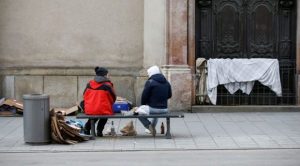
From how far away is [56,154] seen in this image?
1221 cm

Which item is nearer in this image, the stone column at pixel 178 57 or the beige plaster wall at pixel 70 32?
the stone column at pixel 178 57

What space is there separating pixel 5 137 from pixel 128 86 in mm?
5174

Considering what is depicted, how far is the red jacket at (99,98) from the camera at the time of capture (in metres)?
13.6

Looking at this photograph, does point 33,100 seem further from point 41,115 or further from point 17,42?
point 17,42

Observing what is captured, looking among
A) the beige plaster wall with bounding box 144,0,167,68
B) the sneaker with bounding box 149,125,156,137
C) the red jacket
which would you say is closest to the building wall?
the beige plaster wall with bounding box 144,0,167,68

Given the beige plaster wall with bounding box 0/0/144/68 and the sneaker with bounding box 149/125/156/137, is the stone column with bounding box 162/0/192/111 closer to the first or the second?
the beige plaster wall with bounding box 0/0/144/68

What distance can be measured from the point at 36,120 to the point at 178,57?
607cm

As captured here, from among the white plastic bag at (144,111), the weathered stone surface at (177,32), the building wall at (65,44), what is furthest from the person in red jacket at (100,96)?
the building wall at (65,44)

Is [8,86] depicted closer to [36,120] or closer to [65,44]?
[65,44]

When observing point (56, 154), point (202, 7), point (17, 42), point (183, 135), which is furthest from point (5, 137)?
point (202, 7)

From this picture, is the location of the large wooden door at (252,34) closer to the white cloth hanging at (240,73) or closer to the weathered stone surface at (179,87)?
the white cloth hanging at (240,73)

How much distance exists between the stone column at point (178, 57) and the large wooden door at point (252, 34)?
826 mm

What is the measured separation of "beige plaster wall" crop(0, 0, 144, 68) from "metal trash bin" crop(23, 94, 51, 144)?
576 centimetres

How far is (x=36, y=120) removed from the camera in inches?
516
